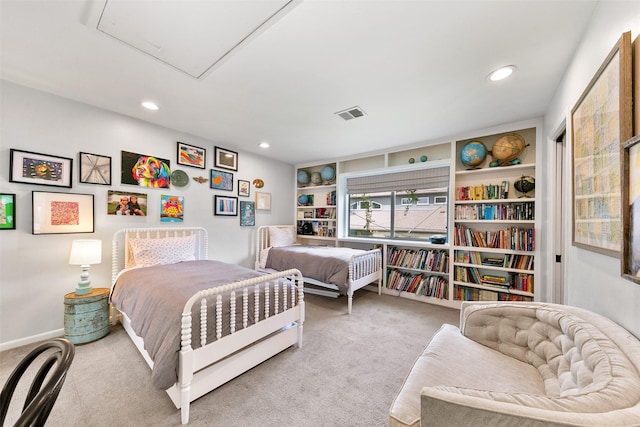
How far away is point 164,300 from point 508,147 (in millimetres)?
3897

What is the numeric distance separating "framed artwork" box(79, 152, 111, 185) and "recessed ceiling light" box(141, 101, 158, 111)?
2.48 ft

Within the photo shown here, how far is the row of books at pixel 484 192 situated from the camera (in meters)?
2.98

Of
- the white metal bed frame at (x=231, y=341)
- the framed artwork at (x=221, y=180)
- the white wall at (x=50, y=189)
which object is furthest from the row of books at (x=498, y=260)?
the white wall at (x=50, y=189)

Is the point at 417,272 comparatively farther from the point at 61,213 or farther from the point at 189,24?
the point at 61,213

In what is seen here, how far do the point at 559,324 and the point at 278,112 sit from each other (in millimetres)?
2811

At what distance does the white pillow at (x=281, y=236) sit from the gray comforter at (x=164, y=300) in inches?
60.5

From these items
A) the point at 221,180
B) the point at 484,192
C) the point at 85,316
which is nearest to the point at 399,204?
the point at 484,192

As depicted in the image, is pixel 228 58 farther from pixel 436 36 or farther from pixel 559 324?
pixel 559 324

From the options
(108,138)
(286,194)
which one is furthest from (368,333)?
(108,138)

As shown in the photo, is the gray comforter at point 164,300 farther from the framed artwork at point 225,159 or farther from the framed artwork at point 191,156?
the framed artwork at point 225,159

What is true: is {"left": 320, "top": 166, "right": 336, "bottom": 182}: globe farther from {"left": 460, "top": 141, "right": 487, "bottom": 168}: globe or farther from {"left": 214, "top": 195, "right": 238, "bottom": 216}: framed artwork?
{"left": 460, "top": 141, "right": 487, "bottom": 168}: globe

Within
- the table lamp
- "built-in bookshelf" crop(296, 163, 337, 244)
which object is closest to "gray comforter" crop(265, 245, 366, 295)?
"built-in bookshelf" crop(296, 163, 337, 244)

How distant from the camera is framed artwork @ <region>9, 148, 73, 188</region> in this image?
2.17m

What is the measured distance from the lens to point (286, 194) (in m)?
4.98
